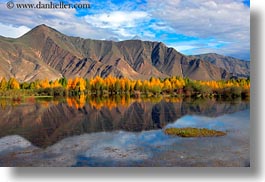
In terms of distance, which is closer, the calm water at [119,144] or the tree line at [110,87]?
the calm water at [119,144]

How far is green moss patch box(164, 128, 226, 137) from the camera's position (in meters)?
11.5

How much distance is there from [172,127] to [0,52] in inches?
2614

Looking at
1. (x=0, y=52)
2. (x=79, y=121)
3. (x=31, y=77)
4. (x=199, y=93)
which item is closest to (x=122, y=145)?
(x=79, y=121)

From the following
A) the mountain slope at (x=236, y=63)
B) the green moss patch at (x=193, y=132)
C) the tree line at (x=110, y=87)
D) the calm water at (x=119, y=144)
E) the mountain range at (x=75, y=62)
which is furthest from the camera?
the mountain range at (x=75, y=62)

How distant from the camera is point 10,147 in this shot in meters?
9.87

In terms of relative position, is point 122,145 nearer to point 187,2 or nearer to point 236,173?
point 236,173

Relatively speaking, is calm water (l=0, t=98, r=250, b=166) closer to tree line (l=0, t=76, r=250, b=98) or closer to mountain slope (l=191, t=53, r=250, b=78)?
mountain slope (l=191, t=53, r=250, b=78)

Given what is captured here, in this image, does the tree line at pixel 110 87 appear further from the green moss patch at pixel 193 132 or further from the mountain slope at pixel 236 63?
the green moss patch at pixel 193 132

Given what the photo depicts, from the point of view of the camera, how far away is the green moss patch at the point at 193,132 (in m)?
11.5

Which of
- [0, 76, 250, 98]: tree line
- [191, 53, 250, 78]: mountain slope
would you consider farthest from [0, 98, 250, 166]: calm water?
[0, 76, 250, 98]: tree line

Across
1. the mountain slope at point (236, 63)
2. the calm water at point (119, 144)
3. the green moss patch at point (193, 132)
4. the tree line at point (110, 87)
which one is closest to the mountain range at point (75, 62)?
the tree line at point (110, 87)

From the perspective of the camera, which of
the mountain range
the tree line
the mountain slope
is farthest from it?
the mountain range

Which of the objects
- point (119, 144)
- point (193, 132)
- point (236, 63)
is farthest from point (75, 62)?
point (119, 144)

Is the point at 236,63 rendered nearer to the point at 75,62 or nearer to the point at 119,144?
the point at 119,144
